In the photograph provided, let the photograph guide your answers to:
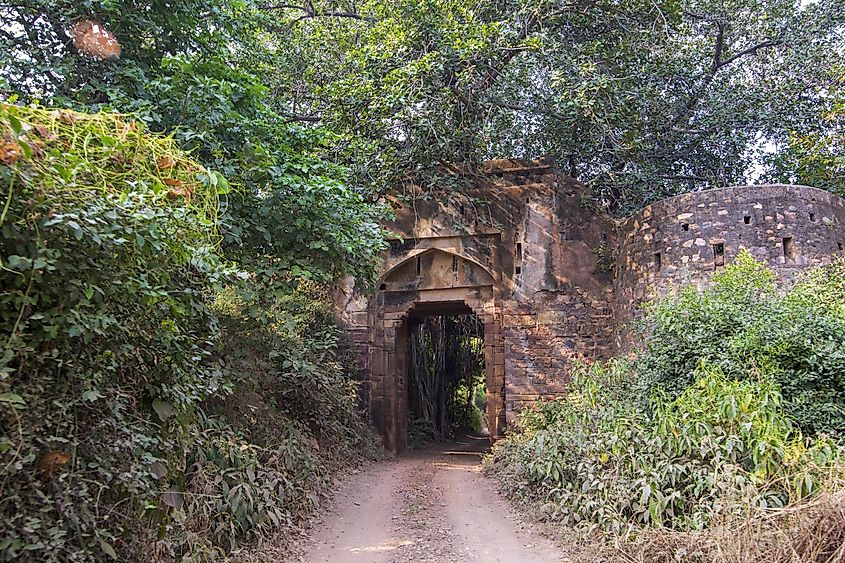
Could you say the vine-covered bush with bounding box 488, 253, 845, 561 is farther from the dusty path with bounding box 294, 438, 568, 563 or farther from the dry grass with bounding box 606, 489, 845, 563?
the dusty path with bounding box 294, 438, 568, 563

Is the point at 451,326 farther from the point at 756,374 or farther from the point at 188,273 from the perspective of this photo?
the point at 188,273

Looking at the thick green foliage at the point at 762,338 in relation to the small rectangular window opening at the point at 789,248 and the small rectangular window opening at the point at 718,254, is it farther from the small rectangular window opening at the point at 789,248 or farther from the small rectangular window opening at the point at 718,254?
the small rectangular window opening at the point at 718,254

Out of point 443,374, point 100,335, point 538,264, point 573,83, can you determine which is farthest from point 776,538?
point 443,374

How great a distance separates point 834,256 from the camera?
25.3 feet

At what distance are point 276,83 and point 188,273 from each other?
7322 mm

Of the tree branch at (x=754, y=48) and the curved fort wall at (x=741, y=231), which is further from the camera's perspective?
the tree branch at (x=754, y=48)

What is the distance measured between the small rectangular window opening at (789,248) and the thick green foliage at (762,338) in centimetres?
47

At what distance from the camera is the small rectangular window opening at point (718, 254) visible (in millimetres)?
7957

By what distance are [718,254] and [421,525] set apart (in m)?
4.98

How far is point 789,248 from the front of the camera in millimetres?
7789

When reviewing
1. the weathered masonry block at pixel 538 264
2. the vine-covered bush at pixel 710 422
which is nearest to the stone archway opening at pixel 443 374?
the weathered masonry block at pixel 538 264

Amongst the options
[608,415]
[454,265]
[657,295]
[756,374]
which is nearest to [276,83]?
[454,265]

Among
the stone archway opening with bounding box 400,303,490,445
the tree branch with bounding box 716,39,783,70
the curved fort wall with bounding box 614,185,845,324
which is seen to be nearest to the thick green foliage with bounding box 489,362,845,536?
the curved fort wall with bounding box 614,185,845,324

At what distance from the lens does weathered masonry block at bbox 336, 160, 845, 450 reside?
7.98 meters
